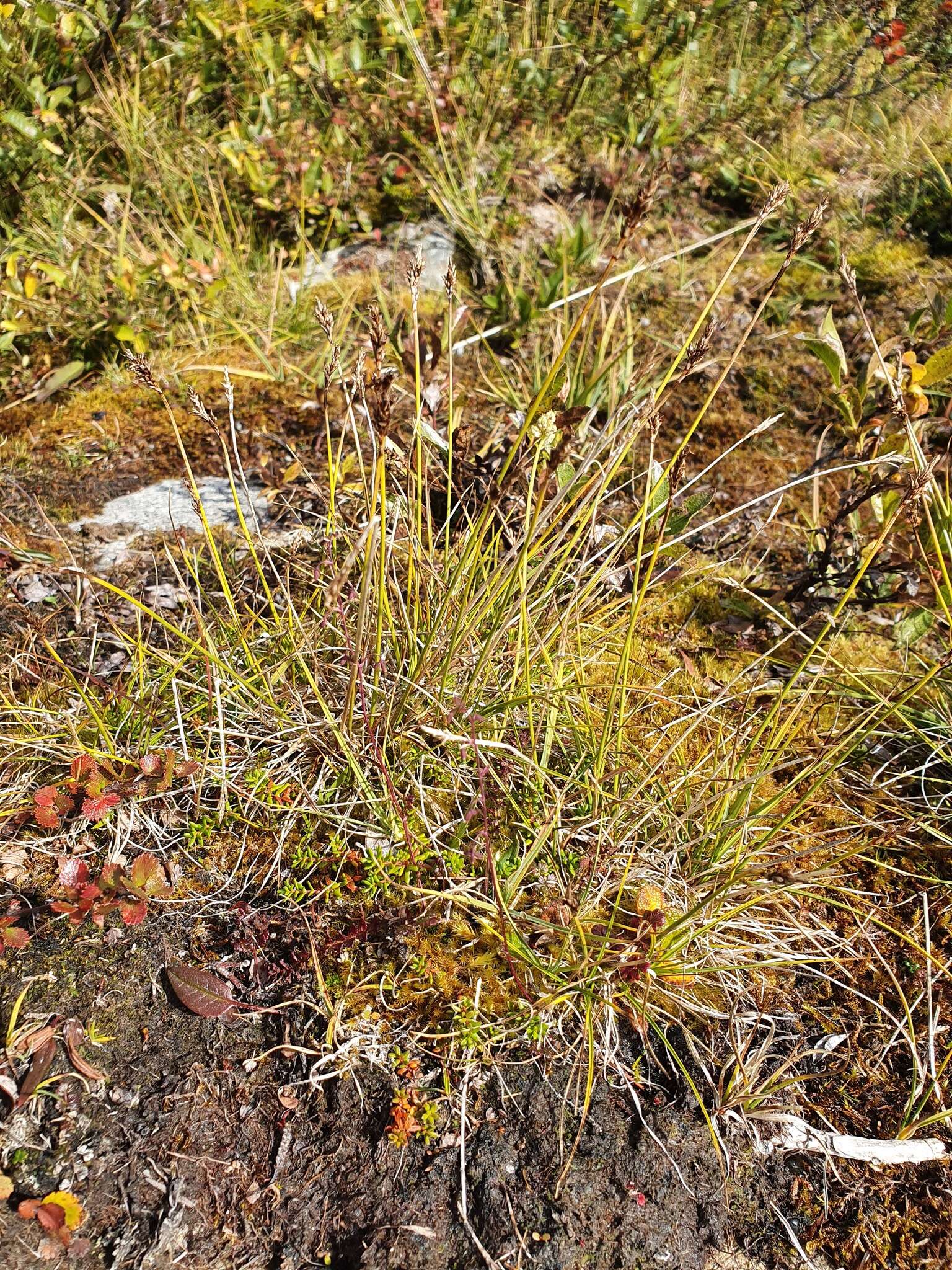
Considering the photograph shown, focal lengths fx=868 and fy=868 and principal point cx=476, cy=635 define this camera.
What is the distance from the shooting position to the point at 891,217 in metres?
3.66

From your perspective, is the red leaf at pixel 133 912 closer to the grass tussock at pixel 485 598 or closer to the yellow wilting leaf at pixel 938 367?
the grass tussock at pixel 485 598

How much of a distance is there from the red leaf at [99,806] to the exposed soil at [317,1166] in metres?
0.28

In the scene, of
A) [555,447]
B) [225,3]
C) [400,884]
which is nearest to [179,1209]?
[400,884]

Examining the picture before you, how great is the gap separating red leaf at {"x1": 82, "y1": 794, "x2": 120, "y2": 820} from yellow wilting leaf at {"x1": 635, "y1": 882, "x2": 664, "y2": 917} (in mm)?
1068

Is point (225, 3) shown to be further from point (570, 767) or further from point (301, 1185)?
point (301, 1185)

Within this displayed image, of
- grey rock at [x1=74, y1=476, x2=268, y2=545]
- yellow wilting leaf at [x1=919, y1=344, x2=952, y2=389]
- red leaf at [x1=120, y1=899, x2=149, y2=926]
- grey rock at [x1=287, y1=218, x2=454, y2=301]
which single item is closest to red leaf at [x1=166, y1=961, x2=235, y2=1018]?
red leaf at [x1=120, y1=899, x2=149, y2=926]

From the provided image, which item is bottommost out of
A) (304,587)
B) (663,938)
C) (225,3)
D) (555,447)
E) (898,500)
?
(663,938)

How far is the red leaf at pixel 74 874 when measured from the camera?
1.68 metres

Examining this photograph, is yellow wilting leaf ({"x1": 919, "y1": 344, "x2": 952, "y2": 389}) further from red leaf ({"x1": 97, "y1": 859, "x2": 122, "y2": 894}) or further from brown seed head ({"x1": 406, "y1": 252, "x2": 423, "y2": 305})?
red leaf ({"x1": 97, "y1": 859, "x2": 122, "y2": 894})

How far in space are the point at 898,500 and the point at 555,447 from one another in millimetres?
879

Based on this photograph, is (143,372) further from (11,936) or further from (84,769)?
(11,936)

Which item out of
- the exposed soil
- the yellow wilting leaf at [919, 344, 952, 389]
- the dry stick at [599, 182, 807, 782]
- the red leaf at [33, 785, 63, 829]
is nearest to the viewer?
the dry stick at [599, 182, 807, 782]

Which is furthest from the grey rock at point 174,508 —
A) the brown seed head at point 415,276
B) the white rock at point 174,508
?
the brown seed head at point 415,276

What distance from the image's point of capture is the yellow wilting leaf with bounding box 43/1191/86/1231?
4.42 ft
